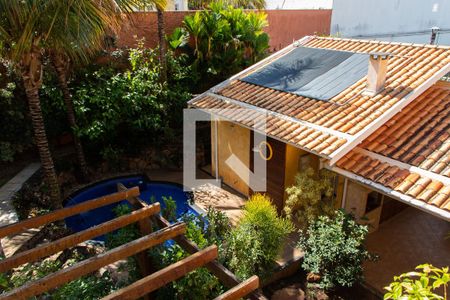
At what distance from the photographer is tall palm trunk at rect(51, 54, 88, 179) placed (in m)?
13.9

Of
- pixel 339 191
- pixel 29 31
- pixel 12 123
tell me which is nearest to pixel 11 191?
pixel 12 123

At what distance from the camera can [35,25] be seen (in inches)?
373

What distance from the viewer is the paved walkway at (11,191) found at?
12.5 m

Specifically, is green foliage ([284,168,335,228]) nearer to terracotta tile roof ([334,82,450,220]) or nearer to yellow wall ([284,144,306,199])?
terracotta tile roof ([334,82,450,220])

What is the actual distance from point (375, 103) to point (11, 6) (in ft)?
35.7

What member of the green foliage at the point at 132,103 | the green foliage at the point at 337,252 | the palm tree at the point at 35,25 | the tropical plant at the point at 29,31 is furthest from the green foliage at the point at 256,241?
the green foliage at the point at 132,103

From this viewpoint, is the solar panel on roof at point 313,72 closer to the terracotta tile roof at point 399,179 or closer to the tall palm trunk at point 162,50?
the terracotta tile roof at point 399,179

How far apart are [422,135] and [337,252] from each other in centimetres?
455

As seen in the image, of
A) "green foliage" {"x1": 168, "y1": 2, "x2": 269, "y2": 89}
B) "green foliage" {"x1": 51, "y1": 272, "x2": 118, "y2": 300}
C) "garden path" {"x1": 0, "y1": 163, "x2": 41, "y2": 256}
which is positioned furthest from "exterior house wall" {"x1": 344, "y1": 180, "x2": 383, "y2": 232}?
"garden path" {"x1": 0, "y1": 163, "x2": 41, "y2": 256}

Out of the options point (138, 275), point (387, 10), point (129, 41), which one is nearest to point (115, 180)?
point (129, 41)

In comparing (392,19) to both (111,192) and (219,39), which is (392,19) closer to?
(219,39)

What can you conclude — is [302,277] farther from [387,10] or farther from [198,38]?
[387,10]

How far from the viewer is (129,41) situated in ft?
62.5

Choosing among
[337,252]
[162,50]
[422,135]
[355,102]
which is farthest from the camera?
[162,50]
